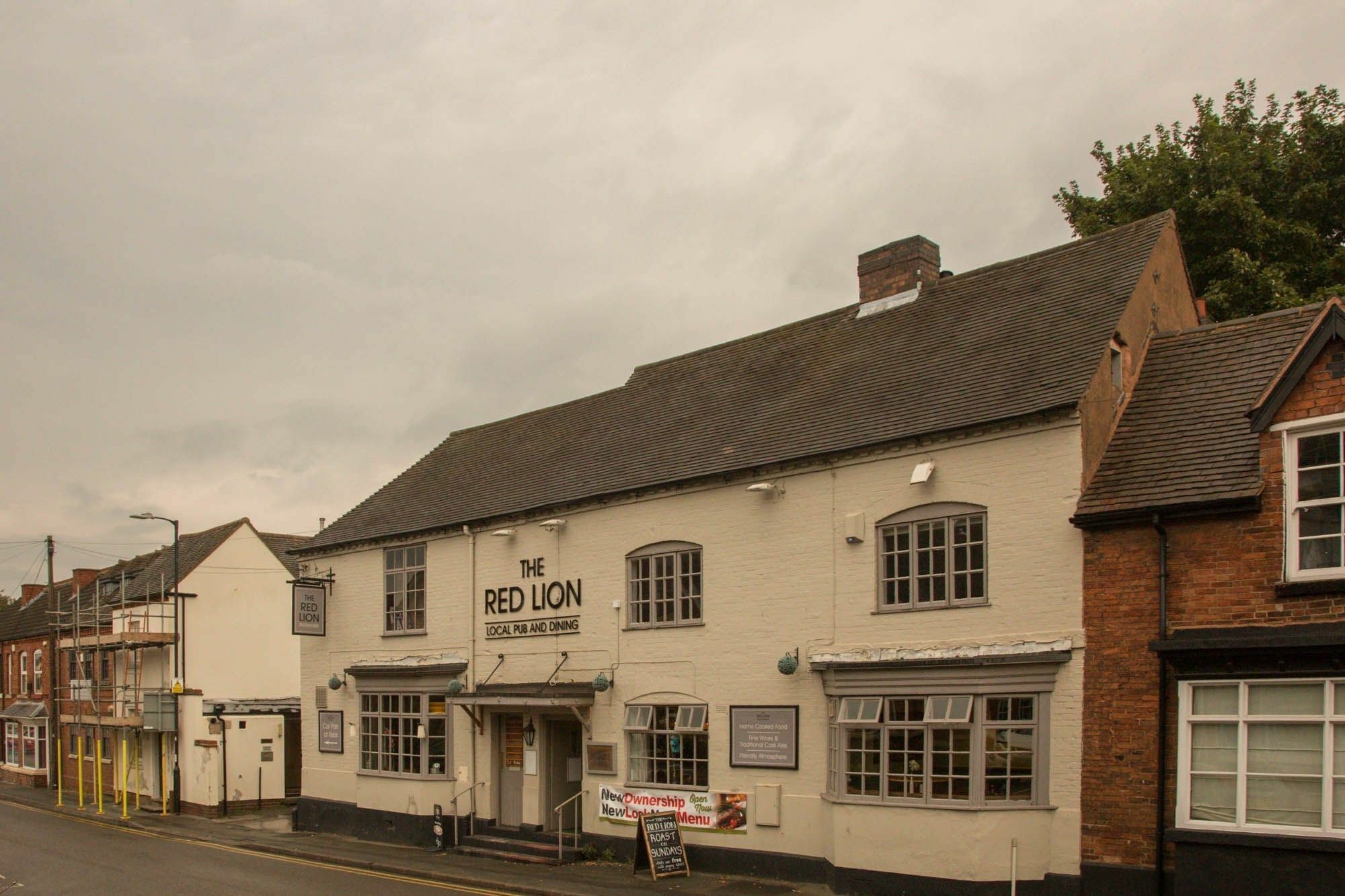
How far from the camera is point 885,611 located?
1653cm

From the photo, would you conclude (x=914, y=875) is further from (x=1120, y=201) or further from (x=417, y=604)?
(x=1120, y=201)

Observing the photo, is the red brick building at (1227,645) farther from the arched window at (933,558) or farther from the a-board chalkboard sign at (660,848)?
the a-board chalkboard sign at (660,848)

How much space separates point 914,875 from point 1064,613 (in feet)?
12.8

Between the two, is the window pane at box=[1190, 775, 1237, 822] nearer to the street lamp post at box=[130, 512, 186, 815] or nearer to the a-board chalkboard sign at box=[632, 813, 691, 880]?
the a-board chalkboard sign at box=[632, 813, 691, 880]

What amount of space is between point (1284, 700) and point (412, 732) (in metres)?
17.0

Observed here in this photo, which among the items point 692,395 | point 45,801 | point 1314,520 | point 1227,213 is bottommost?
point 45,801

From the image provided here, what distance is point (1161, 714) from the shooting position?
13.5 meters

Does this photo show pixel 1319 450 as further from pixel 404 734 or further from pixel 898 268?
pixel 404 734

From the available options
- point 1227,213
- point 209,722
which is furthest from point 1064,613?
point 209,722

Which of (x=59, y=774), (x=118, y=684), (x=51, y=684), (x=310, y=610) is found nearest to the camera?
(x=310, y=610)

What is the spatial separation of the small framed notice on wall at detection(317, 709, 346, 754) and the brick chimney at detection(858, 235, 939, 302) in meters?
14.6

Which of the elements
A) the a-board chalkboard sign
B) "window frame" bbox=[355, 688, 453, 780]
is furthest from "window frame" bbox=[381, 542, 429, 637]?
the a-board chalkboard sign

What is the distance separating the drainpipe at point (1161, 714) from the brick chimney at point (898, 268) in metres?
8.41

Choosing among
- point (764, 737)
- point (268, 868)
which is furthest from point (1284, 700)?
point (268, 868)
